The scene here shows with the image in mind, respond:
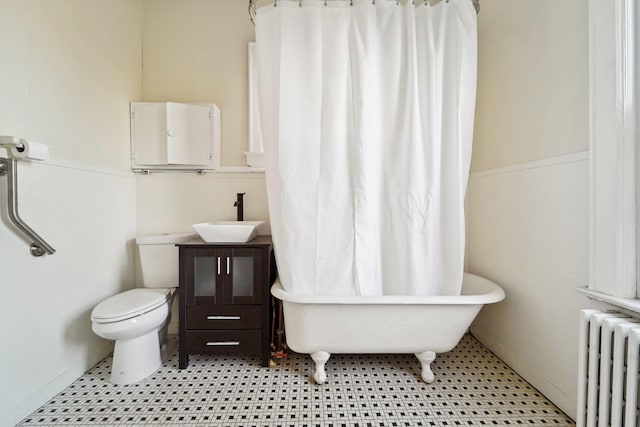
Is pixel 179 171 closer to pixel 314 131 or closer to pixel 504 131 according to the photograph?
pixel 314 131

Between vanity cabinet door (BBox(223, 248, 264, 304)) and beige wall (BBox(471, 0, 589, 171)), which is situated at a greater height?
beige wall (BBox(471, 0, 589, 171))

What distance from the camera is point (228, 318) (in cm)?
167

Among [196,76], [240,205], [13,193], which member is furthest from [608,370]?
[196,76]

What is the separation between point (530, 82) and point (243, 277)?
1.96m

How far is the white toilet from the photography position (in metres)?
1.48

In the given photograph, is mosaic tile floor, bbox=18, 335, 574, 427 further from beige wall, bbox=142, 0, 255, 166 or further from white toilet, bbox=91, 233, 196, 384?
beige wall, bbox=142, 0, 255, 166

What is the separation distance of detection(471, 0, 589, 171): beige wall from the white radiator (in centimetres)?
74

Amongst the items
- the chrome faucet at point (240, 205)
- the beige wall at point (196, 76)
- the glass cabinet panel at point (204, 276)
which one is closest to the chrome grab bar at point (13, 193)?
the glass cabinet panel at point (204, 276)

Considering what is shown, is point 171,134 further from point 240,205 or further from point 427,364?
point 427,364

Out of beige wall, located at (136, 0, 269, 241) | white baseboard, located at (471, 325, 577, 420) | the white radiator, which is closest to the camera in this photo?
the white radiator

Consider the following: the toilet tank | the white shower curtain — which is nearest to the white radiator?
the white shower curtain

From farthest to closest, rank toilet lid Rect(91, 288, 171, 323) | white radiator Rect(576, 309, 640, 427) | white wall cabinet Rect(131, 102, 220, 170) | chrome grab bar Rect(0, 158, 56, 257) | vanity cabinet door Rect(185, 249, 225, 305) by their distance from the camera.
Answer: white wall cabinet Rect(131, 102, 220, 170)
vanity cabinet door Rect(185, 249, 225, 305)
toilet lid Rect(91, 288, 171, 323)
chrome grab bar Rect(0, 158, 56, 257)
white radiator Rect(576, 309, 640, 427)

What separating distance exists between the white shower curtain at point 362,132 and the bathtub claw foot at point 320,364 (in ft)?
1.11

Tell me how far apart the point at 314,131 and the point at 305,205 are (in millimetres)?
404
